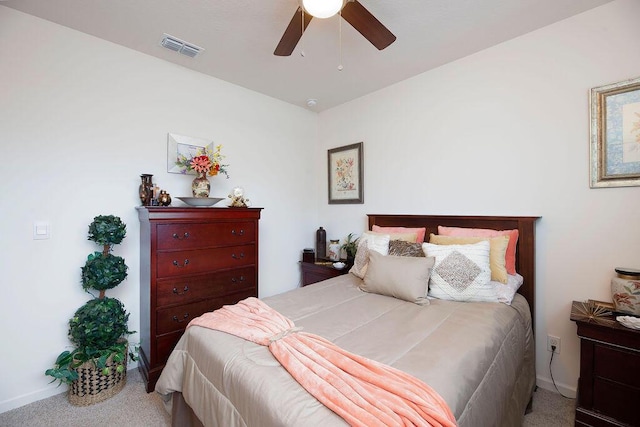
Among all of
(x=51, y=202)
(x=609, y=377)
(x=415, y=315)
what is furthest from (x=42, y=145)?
(x=609, y=377)

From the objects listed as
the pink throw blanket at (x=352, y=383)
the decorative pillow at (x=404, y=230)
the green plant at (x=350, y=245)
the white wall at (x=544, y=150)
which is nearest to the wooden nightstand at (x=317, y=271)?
the green plant at (x=350, y=245)

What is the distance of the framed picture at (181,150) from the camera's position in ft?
8.18

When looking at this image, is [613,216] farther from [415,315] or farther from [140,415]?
[140,415]

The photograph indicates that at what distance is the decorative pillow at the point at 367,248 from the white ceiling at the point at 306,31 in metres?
1.61

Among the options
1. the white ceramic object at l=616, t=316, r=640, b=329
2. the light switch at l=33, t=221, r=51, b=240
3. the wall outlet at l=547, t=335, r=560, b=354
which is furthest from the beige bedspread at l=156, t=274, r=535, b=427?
the light switch at l=33, t=221, r=51, b=240

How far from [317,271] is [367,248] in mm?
943

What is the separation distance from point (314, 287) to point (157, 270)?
121 centimetres

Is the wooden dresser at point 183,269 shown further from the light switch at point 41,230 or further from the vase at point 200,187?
the light switch at point 41,230

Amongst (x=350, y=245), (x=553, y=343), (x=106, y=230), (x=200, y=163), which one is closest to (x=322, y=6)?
(x=200, y=163)

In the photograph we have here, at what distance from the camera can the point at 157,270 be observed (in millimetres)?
2025

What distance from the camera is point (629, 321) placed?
1.43 metres

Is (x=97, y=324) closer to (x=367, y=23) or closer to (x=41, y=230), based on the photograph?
(x=41, y=230)

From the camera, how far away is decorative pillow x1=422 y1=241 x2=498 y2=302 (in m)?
1.77

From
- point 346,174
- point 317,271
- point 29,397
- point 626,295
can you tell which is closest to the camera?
point 626,295
